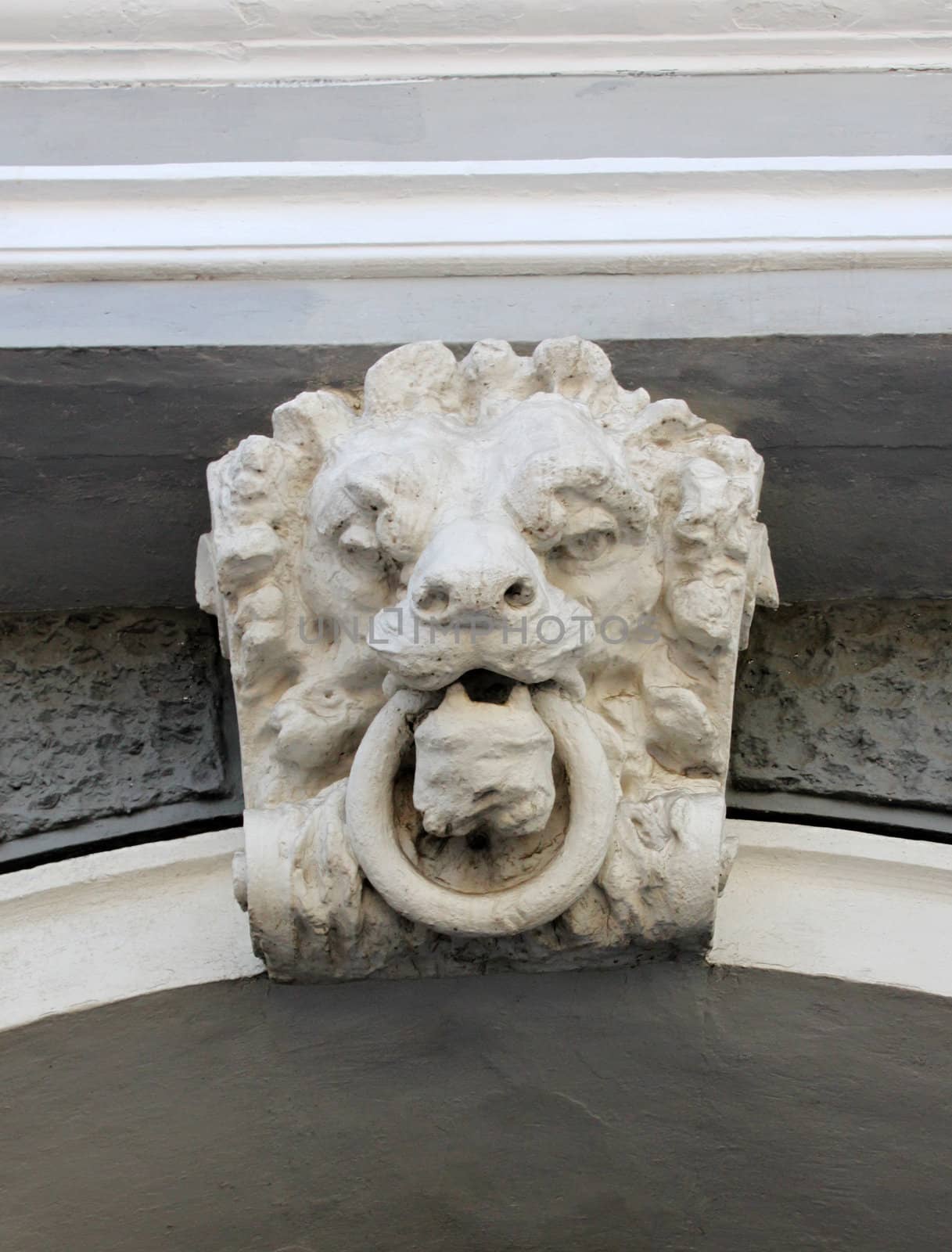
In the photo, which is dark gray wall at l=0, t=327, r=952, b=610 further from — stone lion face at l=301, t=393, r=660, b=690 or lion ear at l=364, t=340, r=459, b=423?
stone lion face at l=301, t=393, r=660, b=690

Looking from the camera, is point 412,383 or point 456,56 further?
point 456,56

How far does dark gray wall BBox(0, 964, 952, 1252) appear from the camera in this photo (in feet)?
4.89

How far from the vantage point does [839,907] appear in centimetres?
153

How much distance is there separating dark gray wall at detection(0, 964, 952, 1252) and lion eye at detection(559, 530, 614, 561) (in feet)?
1.34

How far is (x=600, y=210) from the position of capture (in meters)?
1.64

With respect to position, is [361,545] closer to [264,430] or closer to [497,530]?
[497,530]

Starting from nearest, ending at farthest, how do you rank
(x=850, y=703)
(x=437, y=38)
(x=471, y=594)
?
(x=471, y=594)
(x=850, y=703)
(x=437, y=38)

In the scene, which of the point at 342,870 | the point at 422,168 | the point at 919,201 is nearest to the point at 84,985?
the point at 342,870

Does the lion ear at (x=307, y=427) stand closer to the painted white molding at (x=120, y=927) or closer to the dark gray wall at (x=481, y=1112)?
the painted white molding at (x=120, y=927)

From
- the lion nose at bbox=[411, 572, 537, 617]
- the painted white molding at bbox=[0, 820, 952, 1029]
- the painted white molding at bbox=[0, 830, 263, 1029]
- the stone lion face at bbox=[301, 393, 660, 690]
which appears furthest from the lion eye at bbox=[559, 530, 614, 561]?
the painted white molding at bbox=[0, 830, 263, 1029]

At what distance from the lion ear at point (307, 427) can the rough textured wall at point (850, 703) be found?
50cm

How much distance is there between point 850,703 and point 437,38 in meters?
0.83

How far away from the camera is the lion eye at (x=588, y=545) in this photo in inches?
52.0

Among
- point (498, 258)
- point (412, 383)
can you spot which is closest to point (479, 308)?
point (498, 258)
